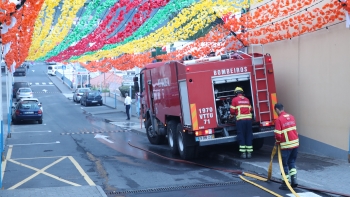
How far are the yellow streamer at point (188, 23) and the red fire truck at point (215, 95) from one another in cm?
174

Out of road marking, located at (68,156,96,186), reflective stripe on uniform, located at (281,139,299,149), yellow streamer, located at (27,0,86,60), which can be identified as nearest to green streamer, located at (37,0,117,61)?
yellow streamer, located at (27,0,86,60)

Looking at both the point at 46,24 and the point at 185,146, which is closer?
the point at 185,146

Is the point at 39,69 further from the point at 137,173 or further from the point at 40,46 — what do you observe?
the point at 137,173

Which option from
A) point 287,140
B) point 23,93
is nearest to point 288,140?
point 287,140

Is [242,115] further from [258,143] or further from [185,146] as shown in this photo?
[258,143]

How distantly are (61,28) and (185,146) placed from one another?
6867mm

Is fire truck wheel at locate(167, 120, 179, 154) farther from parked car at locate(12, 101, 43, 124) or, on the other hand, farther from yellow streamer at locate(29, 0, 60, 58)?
parked car at locate(12, 101, 43, 124)

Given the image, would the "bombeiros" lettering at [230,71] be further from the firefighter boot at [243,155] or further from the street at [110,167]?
the street at [110,167]

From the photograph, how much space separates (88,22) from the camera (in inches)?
647

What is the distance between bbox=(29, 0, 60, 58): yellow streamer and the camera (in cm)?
1379

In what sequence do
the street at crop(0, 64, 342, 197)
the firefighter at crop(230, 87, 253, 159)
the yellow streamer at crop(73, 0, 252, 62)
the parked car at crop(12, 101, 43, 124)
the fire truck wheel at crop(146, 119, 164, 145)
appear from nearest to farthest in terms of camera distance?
the street at crop(0, 64, 342, 197) < the firefighter at crop(230, 87, 253, 159) < the yellow streamer at crop(73, 0, 252, 62) < the fire truck wheel at crop(146, 119, 164, 145) < the parked car at crop(12, 101, 43, 124)

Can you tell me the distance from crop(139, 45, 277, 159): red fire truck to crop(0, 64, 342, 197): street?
3.06ft

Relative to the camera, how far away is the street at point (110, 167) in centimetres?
1070

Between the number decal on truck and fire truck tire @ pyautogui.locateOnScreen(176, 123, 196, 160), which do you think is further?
fire truck tire @ pyautogui.locateOnScreen(176, 123, 196, 160)
